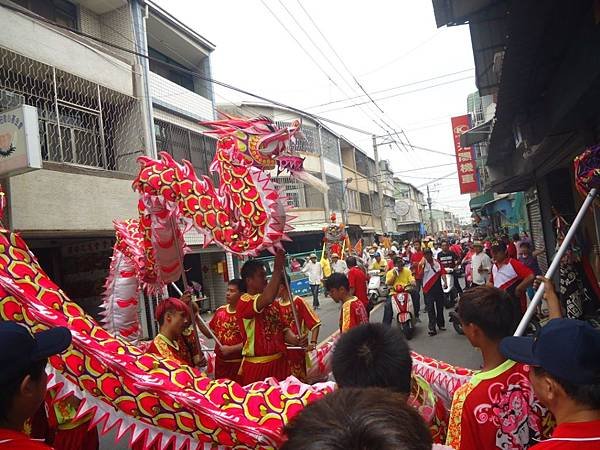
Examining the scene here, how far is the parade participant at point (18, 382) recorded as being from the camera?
5.05 ft

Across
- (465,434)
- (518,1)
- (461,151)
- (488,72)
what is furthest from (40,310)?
(461,151)

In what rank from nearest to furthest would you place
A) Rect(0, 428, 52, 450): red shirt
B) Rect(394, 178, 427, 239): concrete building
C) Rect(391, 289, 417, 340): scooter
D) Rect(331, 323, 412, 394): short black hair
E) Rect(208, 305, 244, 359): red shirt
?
Rect(0, 428, 52, 450): red shirt < Rect(331, 323, 412, 394): short black hair < Rect(208, 305, 244, 359): red shirt < Rect(391, 289, 417, 340): scooter < Rect(394, 178, 427, 239): concrete building

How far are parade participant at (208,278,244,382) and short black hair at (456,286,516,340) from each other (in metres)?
2.63

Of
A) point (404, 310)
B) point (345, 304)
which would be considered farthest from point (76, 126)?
point (345, 304)

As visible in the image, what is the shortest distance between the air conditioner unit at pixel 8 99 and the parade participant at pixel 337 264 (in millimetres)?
9895

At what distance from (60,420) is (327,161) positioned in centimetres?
2594

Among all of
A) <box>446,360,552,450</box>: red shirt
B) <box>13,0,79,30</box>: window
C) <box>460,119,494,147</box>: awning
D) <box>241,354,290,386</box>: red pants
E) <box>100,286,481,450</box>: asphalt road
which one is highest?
<box>13,0,79,30</box>: window

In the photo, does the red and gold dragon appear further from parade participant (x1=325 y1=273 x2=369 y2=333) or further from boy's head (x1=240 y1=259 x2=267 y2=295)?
parade participant (x1=325 y1=273 x2=369 y2=333)

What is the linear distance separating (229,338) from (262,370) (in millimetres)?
768

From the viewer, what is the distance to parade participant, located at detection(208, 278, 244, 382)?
4427 mm

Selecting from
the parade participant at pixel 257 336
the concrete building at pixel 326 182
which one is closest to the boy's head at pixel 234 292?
the parade participant at pixel 257 336

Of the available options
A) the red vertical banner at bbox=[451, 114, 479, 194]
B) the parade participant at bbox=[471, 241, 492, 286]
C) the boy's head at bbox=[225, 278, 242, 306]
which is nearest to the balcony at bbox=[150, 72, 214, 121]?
the parade participant at bbox=[471, 241, 492, 286]

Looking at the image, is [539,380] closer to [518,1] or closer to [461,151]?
[518,1]

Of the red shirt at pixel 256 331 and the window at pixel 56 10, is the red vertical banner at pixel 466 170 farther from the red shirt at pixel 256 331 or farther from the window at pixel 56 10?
the red shirt at pixel 256 331
